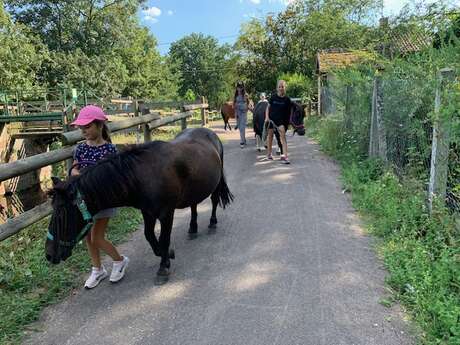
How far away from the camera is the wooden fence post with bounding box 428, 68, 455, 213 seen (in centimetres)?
399

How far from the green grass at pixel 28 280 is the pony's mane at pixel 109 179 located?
0.93 meters

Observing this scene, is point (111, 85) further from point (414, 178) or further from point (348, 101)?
point (414, 178)

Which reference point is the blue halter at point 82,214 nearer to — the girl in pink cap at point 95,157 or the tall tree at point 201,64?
the girl in pink cap at point 95,157

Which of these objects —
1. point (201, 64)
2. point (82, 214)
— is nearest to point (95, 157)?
point (82, 214)

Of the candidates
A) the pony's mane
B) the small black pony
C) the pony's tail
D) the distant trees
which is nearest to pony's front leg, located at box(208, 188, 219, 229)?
the pony's tail

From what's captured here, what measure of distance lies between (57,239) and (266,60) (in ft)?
94.2

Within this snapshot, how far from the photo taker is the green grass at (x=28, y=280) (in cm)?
299

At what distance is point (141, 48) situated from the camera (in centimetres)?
4522

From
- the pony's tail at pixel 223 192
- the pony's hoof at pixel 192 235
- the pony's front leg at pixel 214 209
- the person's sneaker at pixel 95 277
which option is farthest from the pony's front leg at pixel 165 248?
the pony's tail at pixel 223 192

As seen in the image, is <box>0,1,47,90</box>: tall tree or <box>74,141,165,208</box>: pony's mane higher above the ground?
<box>0,1,47,90</box>: tall tree

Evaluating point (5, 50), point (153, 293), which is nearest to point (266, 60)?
point (5, 50)

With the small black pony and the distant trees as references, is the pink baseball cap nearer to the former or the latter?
the small black pony

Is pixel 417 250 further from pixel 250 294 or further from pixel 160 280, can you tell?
pixel 160 280

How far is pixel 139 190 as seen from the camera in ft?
11.1
